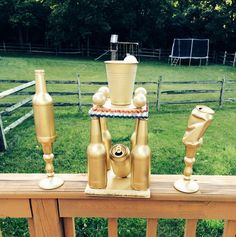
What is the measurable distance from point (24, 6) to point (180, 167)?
27.8 meters

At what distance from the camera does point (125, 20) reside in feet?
85.9

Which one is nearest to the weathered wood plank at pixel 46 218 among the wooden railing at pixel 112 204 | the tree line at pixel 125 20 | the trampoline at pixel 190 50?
the wooden railing at pixel 112 204

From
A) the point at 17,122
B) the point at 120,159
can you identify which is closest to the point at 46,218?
the point at 120,159

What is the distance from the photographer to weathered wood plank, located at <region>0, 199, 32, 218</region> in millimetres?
1376

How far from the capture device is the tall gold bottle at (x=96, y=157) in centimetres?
132

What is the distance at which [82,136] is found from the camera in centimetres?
592

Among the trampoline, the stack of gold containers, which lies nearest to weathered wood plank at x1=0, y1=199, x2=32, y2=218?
the stack of gold containers

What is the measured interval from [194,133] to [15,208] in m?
0.98

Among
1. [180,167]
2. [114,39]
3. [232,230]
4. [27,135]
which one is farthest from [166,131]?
[114,39]

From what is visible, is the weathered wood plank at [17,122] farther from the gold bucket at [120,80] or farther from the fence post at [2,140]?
the gold bucket at [120,80]

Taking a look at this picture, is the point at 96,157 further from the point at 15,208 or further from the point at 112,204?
the point at 15,208

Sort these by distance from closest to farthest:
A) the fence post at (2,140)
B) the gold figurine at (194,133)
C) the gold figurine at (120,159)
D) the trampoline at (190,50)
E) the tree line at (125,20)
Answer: the gold figurine at (194,133) < the gold figurine at (120,159) < the fence post at (2,140) < the trampoline at (190,50) < the tree line at (125,20)

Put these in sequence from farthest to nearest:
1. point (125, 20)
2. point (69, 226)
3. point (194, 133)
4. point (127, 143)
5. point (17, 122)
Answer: point (125, 20) → point (17, 122) → point (127, 143) → point (69, 226) → point (194, 133)

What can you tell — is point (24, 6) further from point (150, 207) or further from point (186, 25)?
point (150, 207)
